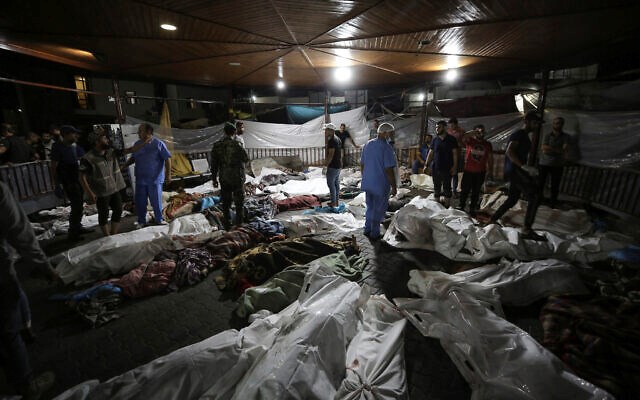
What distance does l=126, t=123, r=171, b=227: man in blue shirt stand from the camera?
17.0ft

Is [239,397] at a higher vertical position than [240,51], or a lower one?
lower

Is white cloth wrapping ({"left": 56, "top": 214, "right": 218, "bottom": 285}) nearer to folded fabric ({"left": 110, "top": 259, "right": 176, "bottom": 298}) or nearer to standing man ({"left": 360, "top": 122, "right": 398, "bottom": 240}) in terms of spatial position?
folded fabric ({"left": 110, "top": 259, "right": 176, "bottom": 298})

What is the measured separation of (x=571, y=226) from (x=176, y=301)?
20.4 feet

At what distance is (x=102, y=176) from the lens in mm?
4629

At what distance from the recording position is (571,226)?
4.89 m

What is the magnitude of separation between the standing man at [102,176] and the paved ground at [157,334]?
4.38 ft

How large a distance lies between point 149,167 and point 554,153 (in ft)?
25.6

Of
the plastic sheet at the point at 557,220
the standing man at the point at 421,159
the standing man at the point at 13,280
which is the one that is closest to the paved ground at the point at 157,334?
the standing man at the point at 13,280

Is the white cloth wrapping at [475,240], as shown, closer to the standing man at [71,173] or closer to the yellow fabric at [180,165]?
the standing man at [71,173]

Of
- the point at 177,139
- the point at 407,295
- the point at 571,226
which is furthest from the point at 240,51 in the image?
the point at 571,226

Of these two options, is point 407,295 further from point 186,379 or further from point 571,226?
point 571,226

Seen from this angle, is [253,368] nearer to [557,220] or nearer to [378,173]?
[378,173]

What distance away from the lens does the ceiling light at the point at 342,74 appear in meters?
8.28

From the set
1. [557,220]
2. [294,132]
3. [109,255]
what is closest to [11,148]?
[109,255]
